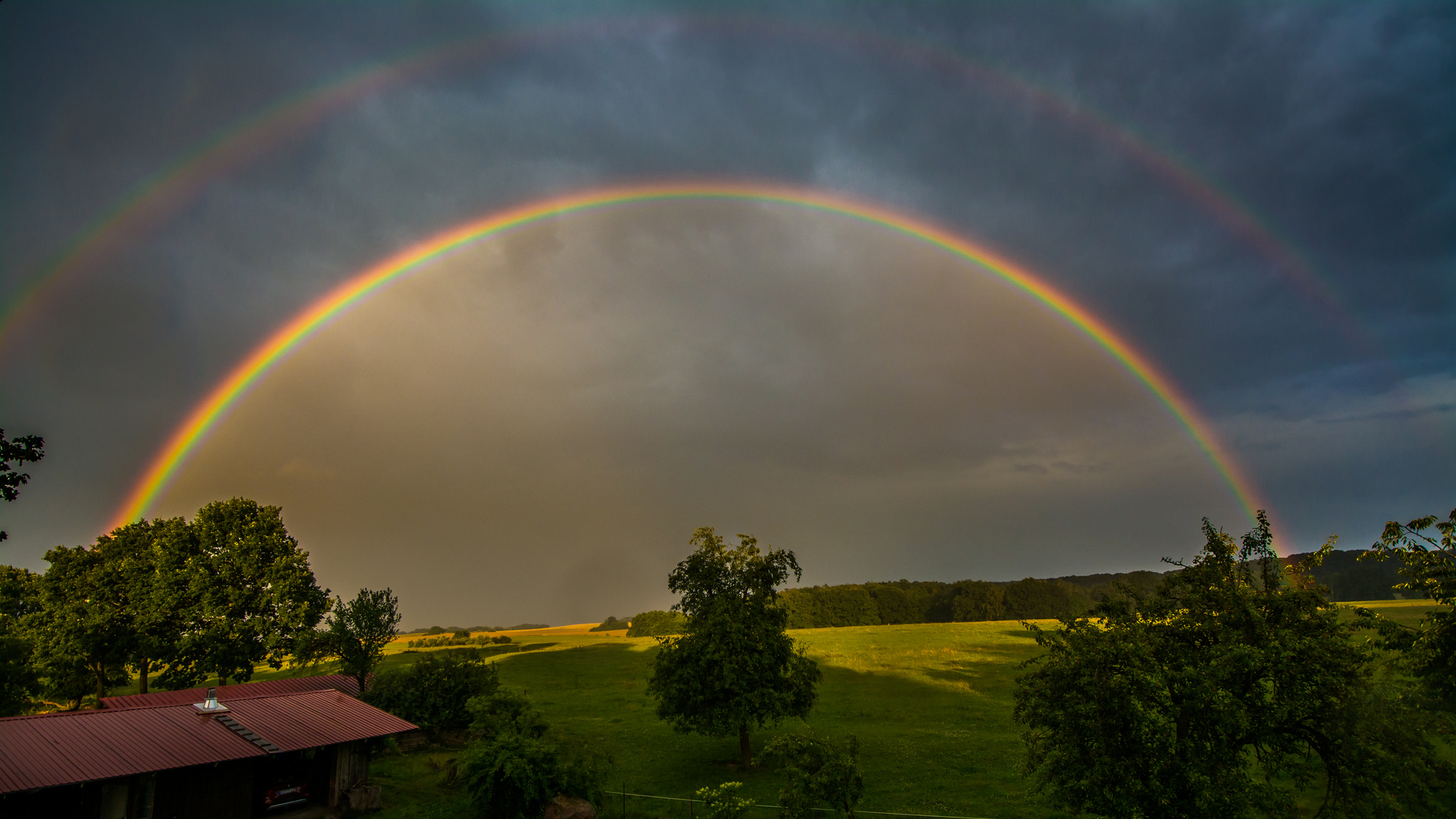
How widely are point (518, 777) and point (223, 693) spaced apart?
72.8 ft

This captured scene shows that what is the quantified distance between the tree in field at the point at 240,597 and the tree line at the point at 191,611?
0.07 metres

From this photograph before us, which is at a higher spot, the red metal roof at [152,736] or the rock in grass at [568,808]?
the red metal roof at [152,736]

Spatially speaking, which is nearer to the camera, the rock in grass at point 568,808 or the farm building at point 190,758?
the farm building at point 190,758

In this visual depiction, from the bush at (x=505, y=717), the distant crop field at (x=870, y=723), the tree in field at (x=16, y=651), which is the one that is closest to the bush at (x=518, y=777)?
the bush at (x=505, y=717)

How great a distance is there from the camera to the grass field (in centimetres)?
3391

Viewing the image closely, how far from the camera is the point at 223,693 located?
39.8 m

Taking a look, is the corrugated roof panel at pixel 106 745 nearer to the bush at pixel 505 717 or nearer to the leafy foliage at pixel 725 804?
the bush at pixel 505 717

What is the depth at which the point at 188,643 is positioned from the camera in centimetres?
5022

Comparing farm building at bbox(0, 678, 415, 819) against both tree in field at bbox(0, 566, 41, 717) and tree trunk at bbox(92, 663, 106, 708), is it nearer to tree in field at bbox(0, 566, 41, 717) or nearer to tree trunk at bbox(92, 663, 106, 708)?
tree in field at bbox(0, 566, 41, 717)

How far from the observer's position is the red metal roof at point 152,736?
80.9 feet

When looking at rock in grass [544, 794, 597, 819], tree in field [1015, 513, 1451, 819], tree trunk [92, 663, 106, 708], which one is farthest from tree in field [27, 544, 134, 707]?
tree in field [1015, 513, 1451, 819]

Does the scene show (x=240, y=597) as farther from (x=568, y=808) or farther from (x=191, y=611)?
(x=568, y=808)

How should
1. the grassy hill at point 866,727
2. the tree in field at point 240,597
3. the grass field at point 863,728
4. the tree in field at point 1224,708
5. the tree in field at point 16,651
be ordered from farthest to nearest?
the tree in field at point 240,597 → the tree in field at point 16,651 → the grassy hill at point 866,727 → the grass field at point 863,728 → the tree in field at point 1224,708

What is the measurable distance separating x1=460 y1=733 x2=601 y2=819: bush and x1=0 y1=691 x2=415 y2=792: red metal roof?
734 cm
